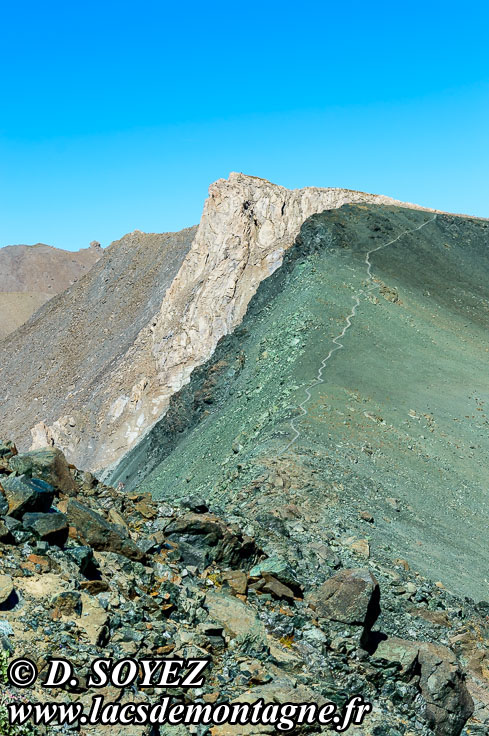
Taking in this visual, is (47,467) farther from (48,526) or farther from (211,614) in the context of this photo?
(211,614)

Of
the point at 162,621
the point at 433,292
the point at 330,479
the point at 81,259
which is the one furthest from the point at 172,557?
the point at 81,259

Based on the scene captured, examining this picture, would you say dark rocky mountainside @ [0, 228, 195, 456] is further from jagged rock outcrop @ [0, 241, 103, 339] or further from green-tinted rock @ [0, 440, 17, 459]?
jagged rock outcrop @ [0, 241, 103, 339]

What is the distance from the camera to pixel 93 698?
9.41 m

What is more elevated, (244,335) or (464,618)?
(244,335)

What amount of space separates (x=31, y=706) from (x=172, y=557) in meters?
6.45

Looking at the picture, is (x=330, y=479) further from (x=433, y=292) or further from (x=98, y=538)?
(x=433, y=292)

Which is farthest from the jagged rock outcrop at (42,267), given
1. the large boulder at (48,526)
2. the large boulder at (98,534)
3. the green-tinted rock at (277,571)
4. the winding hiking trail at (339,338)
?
the large boulder at (48,526)

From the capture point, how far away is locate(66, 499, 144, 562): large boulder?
1320 centimetres

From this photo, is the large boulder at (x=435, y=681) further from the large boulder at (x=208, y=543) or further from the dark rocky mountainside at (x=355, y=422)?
the large boulder at (x=208, y=543)

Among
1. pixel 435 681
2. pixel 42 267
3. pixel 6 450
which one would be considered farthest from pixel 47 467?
pixel 42 267

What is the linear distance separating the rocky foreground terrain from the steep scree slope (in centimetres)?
337

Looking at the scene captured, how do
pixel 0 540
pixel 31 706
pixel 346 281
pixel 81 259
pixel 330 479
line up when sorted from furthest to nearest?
pixel 81 259
pixel 346 281
pixel 330 479
pixel 0 540
pixel 31 706

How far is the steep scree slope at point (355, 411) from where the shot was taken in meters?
23.3

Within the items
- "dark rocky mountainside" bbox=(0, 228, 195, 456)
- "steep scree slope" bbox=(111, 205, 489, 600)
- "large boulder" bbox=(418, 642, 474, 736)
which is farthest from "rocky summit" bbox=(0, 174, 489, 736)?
"dark rocky mountainside" bbox=(0, 228, 195, 456)
